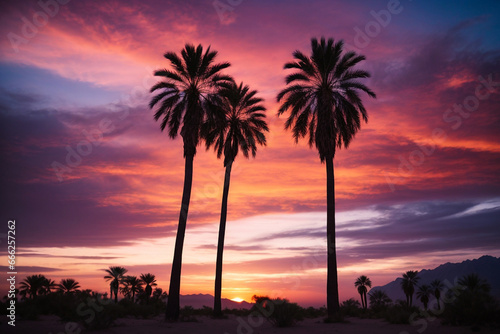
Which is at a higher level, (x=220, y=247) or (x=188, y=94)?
(x=188, y=94)

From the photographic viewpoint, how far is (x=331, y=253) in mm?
28578

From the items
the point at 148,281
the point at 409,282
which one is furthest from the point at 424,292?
the point at 148,281

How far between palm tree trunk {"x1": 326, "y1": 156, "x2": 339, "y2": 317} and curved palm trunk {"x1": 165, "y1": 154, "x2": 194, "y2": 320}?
11.2 m

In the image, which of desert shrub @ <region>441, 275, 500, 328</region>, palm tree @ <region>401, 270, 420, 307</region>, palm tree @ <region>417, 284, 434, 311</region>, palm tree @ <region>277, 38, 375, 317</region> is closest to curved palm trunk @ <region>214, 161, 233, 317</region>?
palm tree @ <region>277, 38, 375, 317</region>

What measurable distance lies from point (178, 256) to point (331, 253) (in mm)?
11676

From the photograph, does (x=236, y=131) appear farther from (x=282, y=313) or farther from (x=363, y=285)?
(x=363, y=285)

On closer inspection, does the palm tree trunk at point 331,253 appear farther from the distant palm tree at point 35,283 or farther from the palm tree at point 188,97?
the distant palm tree at point 35,283

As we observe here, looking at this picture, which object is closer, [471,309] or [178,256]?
[471,309]

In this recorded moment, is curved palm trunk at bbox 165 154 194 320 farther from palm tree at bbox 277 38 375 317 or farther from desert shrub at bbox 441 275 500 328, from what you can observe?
desert shrub at bbox 441 275 500 328

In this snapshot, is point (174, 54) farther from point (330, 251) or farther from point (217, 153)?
point (330, 251)

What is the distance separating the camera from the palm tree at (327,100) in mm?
30906

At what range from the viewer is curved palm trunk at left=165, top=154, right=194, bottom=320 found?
27.3 meters

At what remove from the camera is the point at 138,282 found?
63.8m

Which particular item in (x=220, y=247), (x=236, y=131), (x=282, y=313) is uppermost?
(x=236, y=131)
